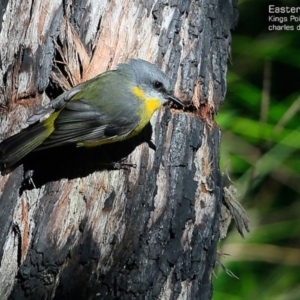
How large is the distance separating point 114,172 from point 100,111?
42 centimetres

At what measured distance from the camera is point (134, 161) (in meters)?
3.20

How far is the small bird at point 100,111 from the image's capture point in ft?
10.6

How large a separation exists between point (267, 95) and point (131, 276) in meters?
1.96

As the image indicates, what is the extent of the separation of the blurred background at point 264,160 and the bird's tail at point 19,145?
1.76 meters

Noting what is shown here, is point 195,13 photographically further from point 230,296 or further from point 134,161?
point 230,296

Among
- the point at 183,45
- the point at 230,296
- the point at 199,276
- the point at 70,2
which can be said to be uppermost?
the point at 70,2

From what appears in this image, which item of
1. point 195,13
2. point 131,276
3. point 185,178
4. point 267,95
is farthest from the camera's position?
point 267,95

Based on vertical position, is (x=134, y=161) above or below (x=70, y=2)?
below

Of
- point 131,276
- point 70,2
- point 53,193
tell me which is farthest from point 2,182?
point 70,2

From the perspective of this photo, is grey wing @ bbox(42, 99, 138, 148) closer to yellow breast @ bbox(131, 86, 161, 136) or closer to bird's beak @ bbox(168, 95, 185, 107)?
yellow breast @ bbox(131, 86, 161, 136)

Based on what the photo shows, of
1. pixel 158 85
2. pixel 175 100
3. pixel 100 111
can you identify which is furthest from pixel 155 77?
pixel 100 111

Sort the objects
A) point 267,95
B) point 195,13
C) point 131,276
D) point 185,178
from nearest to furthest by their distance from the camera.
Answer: point 131,276 → point 185,178 → point 195,13 → point 267,95

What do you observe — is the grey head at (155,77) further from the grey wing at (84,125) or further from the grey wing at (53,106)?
the grey wing at (53,106)

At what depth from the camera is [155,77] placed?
11.0ft
